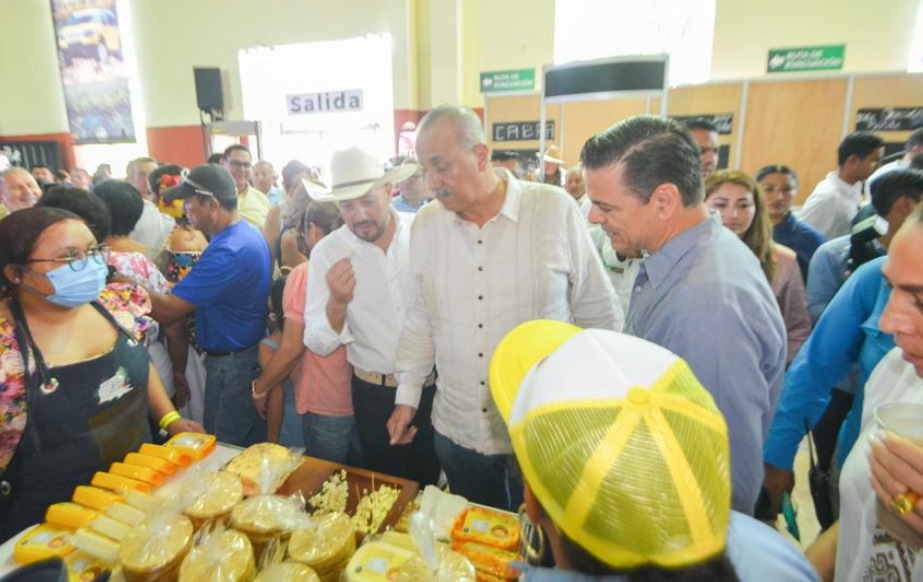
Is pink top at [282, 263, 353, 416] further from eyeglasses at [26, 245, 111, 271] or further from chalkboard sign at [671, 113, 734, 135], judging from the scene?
chalkboard sign at [671, 113, 734, 135]

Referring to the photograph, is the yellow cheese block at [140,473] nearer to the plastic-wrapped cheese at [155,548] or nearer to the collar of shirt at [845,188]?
the plastic-wrapped cheese at [155,548]

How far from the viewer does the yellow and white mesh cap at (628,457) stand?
556 millimetres

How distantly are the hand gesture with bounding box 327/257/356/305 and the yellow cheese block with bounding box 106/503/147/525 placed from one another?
951 millimetres

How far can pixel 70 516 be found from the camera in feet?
4.28

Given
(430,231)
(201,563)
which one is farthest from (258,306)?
(201,563)

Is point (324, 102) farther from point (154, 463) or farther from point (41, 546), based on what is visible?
point (41, 546)

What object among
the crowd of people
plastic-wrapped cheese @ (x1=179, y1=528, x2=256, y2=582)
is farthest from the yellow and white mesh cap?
plastic-wrapped cheese @ (x1=179, y1=528, x2=256, y2=582)

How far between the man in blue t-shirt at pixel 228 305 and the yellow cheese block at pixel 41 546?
128cm

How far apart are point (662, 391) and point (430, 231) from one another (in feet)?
4.52

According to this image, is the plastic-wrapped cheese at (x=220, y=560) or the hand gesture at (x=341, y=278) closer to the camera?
the plastic-wrapped cheese at (x=220, y=560)

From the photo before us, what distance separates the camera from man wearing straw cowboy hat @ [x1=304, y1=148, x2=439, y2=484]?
6.79 feet

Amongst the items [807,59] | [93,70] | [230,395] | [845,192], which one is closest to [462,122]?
[230,395]

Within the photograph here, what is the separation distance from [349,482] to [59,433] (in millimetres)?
900

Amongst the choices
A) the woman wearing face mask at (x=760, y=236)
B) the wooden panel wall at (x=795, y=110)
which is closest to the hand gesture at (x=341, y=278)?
the woman wearing face mask at (x=760, y=236)
